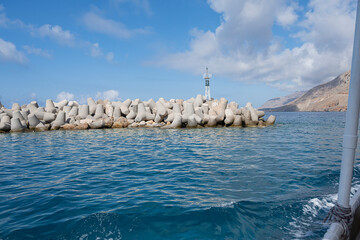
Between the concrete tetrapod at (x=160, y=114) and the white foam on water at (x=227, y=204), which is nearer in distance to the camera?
the white foam on water at (x=227, y=204)

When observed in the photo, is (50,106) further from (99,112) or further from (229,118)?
(229,118)

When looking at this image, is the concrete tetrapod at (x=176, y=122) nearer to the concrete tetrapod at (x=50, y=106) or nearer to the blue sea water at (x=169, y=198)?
the blue sea water at (x=169, y=198)

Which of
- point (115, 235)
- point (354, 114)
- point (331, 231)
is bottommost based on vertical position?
point (115, 235)

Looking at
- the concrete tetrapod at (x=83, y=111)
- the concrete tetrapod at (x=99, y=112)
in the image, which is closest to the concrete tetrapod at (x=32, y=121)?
the concrete tetrapod at (x=83, y=111)

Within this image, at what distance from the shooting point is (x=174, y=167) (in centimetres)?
889

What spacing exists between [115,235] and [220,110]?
26.2 meters

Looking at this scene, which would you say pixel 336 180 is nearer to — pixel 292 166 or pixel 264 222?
pixel 292 166

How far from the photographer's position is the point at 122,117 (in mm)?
28797

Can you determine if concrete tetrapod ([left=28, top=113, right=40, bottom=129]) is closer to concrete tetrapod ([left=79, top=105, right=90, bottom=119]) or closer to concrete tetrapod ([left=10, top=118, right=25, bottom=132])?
concrete tetrapod ([left=10, top=118, right=25, bottom=132])

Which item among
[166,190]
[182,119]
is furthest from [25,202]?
[182,119]

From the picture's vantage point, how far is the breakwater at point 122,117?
85.0 ft

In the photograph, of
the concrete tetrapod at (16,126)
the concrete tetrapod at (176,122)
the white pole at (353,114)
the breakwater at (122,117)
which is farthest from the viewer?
the breakwater at (122,117)

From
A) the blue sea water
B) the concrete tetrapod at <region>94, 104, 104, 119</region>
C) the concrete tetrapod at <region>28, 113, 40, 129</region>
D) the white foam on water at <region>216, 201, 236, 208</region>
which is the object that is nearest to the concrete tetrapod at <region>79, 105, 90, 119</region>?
the concrete tetrapod at <region>94, 104, 104, 119</region>

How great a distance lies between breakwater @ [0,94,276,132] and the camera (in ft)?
85.0
